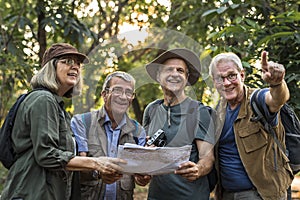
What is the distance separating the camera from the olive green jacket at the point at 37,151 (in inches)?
94.5

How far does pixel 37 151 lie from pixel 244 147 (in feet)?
4.04

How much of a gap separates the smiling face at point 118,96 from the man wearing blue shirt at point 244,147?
609 millimetres

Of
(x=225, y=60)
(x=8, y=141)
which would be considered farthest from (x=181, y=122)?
(x=8, y=141)

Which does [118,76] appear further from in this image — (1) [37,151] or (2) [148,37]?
(1) [37,151]

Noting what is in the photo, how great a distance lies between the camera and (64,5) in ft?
20.3

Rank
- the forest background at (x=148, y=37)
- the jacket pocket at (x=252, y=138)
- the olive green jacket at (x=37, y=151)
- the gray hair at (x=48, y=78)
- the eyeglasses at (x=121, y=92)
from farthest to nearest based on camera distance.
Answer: the forest background at (x=148, y=37)
the jacket pocket at (x=252, y=138)
the eyeglasses at (x=121, y=92)
the gray hair at (x=48, y=78)
the olive green jacket at (x=37, y=151)

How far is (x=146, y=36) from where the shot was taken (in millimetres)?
2840

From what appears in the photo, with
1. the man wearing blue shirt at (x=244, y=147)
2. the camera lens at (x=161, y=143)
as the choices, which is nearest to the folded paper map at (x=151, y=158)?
the camera lens at (x=161, y=143)

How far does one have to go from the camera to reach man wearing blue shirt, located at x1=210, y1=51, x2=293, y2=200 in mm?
2770

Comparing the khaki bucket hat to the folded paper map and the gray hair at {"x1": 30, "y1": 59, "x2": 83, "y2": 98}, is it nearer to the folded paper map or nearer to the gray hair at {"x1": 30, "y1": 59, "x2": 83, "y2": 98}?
the gray hair at {"x1": 30, "y1": 59, "x2": 83, "y2": 98}

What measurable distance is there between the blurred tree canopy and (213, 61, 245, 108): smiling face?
3.7 inches

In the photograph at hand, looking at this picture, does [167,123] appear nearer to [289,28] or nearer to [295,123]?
[295,123]

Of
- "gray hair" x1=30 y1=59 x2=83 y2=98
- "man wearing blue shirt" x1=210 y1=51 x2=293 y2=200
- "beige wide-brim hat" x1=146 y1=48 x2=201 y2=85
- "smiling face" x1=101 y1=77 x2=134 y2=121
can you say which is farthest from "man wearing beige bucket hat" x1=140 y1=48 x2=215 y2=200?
"gray hair" x1=30 y1=59 x2=83 y2=98

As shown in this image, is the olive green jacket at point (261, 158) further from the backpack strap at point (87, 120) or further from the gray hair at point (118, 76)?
the backpack strap at point (87, 120)
